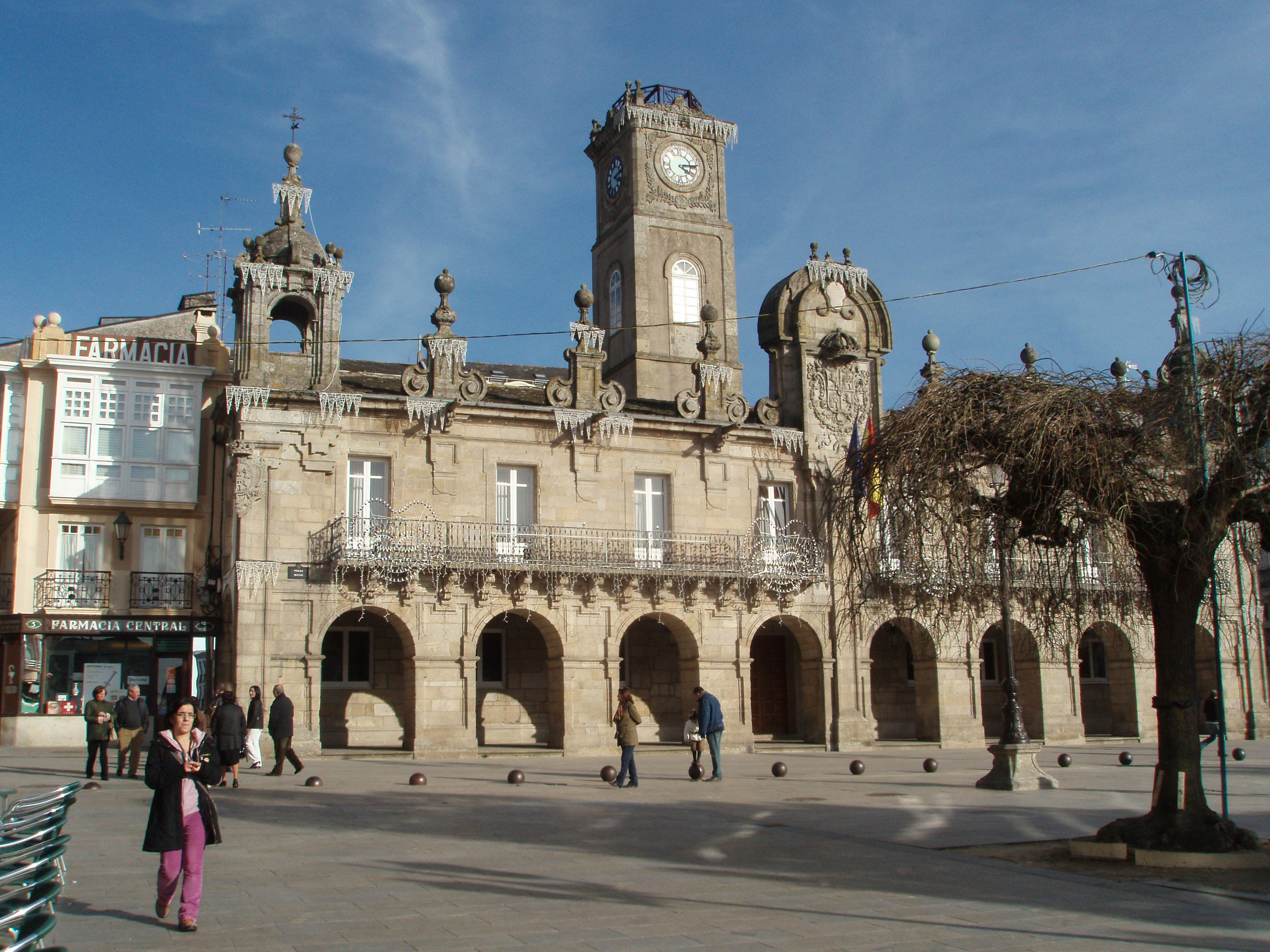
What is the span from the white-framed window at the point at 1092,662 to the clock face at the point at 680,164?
19829 mm

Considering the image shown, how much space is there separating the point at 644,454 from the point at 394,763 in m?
9.64

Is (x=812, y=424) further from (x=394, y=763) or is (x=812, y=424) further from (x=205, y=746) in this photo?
(x=205, y=746)

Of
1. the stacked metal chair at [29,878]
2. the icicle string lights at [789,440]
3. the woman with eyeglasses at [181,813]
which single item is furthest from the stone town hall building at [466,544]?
the stacked metal chair at [29,878]

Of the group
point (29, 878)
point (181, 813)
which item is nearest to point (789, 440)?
point (181, 813)

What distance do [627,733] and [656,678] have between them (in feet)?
39.3

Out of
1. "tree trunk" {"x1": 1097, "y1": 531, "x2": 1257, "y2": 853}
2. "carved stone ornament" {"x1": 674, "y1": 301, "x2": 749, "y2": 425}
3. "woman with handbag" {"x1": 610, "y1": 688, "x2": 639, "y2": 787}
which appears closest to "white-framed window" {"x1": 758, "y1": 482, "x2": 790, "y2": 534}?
"carved stone ornament" {"x1": 674, "y1": 301, "x2": 749, "y2": 425}

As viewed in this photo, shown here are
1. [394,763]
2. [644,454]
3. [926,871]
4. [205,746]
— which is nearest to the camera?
[205,746]

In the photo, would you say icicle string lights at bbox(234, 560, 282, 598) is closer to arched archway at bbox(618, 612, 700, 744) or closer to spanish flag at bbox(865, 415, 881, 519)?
arched archway at bbox(618, 612, 700, 744)

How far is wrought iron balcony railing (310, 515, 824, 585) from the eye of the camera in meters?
25.2

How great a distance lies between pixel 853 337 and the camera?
30719mm

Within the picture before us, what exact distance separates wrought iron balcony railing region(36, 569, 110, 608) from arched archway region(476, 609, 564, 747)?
30.5 feet

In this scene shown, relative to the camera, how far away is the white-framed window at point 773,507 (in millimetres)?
29531

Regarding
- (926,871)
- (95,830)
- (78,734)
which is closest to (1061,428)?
(926,871)

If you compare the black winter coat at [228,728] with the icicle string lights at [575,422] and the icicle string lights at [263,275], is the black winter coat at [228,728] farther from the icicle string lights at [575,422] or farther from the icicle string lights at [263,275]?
the icicle string lights at [575,422]
